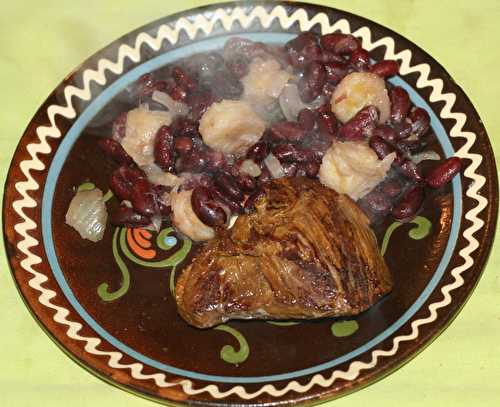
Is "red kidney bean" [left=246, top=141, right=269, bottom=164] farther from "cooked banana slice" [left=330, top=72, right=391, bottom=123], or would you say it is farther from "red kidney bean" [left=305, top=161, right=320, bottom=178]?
"cooked banana slice" [left=330, top=72, right=391, bottom=123]

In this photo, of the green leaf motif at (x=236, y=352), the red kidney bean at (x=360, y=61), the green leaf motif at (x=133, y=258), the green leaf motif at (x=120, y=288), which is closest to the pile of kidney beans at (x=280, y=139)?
the red kidney bean at (x=360, y=61)

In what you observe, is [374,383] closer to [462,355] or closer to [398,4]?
[462,355]

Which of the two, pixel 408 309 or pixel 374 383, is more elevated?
pixel 408 309

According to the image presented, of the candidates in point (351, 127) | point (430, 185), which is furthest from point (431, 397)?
point (351, 127)

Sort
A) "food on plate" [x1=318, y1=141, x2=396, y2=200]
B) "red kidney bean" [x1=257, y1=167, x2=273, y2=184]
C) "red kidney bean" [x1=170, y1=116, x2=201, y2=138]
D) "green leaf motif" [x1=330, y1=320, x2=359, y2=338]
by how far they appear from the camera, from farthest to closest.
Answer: "red kidney bean" [x1=170, y1=116, x2=201, y2=138] < "red kidney bean" [x1=257, y1=167, x2=273, y2=184] < "food on plate" [x1=318, y1=141, x2=396, y2=200] < "green leaf motif" [x1=330, y1=320, x2=359, y2=338]

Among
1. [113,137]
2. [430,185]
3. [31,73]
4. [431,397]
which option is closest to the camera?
[431,397]

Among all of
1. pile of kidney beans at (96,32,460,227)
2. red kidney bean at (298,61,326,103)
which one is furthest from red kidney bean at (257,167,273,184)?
red kidney bean at (298,61,326,103)

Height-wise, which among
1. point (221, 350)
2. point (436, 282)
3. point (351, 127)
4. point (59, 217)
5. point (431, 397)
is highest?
point (351, 127)
